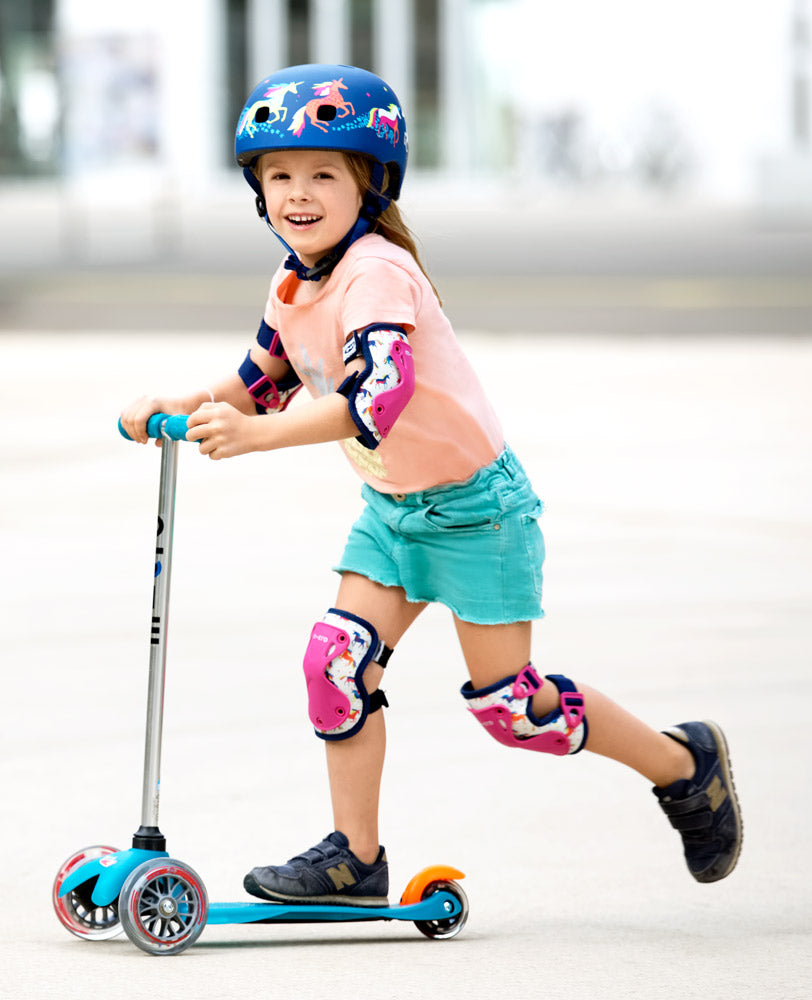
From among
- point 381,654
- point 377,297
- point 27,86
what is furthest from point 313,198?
point 27,86

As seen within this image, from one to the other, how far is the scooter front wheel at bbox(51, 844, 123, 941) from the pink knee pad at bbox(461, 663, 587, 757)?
31.9 inches

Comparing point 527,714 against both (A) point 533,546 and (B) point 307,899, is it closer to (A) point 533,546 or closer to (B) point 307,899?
(A) point 533,546

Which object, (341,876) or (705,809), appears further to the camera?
(705,809)

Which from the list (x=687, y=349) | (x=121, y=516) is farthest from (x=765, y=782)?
(x=687, y=349)

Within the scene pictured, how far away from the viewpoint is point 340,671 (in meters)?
3.72

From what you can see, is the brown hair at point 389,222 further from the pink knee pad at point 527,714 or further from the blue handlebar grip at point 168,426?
the pink knee pad at point 527,714

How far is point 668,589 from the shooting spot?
24.2 ft

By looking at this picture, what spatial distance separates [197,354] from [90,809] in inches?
468

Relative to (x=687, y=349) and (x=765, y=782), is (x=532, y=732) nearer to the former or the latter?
(x=765, y=782)

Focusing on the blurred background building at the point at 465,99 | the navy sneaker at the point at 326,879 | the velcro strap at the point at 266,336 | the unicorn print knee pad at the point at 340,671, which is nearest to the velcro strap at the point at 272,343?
the velcro strap at the point at 266,336

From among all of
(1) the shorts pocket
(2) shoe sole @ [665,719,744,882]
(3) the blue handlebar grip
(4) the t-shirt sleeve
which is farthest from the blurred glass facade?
(3) the blue handlebar grip

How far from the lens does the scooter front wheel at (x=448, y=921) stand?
377 centimetres

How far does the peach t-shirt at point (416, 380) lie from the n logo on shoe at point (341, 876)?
30.6 inches

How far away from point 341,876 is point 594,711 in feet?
2.10
